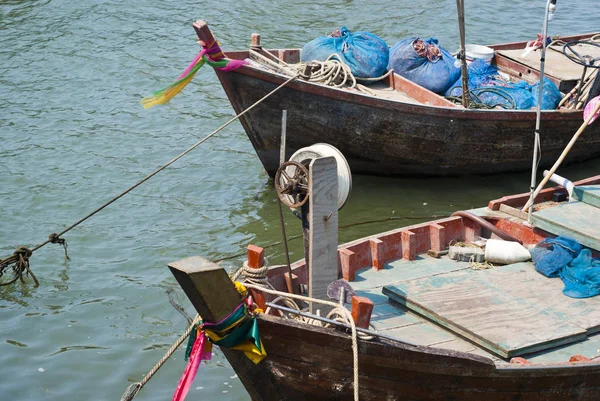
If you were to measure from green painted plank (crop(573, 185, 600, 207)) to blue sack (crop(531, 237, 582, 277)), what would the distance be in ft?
1.96

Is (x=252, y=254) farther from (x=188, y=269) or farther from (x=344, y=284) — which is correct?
(x=188, y=269)

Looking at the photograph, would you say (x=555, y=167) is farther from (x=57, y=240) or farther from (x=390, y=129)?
(x=57, y=240)

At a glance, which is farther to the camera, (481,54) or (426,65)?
(481,54)

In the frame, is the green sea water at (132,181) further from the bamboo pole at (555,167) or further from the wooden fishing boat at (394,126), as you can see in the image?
the bamboo pole at (555,167)

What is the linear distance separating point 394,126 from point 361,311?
508 centimetres

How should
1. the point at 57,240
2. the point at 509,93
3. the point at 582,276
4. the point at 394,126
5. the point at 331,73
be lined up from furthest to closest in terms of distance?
the point at 509,93, the point at 331,73, the point at 394,126, the point at 57,240, the point at 582,276

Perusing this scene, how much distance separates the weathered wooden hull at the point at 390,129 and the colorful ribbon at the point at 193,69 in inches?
8.0

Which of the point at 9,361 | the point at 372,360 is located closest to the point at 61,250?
the point at 9,361

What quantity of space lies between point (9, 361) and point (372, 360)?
3.44m

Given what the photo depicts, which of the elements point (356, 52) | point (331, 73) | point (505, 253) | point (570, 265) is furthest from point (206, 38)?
point (570, 265)

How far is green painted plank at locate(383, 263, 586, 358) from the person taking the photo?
488 centimetres

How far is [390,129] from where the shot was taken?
8.97 m

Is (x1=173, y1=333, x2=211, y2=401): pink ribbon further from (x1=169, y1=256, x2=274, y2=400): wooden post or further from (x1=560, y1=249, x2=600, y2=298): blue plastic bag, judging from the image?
(x1=560, y1=249, x2=600, y2=298): blue plastic bag

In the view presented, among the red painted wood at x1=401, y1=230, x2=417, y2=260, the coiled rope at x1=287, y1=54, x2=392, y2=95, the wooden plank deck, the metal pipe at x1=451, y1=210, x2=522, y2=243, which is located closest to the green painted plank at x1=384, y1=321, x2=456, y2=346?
the wooden plank deck
